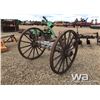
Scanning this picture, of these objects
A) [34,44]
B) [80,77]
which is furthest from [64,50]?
[34,44]

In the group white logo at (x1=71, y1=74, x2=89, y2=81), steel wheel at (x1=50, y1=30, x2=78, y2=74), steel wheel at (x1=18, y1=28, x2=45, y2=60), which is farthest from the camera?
steel wheel at (x1=18, y1=28, x2=45, y2=60)

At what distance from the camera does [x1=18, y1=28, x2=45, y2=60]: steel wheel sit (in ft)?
7.97

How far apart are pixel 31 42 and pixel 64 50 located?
582 millimetres

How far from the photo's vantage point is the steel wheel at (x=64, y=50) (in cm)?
195

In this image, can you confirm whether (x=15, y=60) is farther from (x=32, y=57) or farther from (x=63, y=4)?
(x=63, y=4)

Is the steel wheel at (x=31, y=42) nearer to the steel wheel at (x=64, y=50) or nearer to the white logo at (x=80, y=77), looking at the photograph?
the steel wheel at (x=64, y=50)

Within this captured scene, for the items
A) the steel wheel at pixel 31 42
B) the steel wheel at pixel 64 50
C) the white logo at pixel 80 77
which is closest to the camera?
the steel wheel at pixel 64 50

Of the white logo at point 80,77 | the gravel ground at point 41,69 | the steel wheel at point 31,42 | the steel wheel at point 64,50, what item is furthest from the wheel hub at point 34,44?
the white logo at point 80,77

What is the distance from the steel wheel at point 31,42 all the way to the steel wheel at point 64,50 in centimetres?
39

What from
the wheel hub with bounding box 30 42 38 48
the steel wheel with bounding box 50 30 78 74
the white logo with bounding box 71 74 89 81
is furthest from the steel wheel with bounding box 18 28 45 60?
the white logo with bounding box 71 74 89 81

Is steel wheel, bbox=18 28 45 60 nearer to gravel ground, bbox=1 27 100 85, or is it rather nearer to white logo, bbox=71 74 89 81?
gravel ground, bbox=1 27 100 85

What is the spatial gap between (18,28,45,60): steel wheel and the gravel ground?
2.5 inches

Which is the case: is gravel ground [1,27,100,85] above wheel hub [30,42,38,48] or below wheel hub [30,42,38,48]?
below

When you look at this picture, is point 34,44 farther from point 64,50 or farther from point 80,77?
point 80,77
